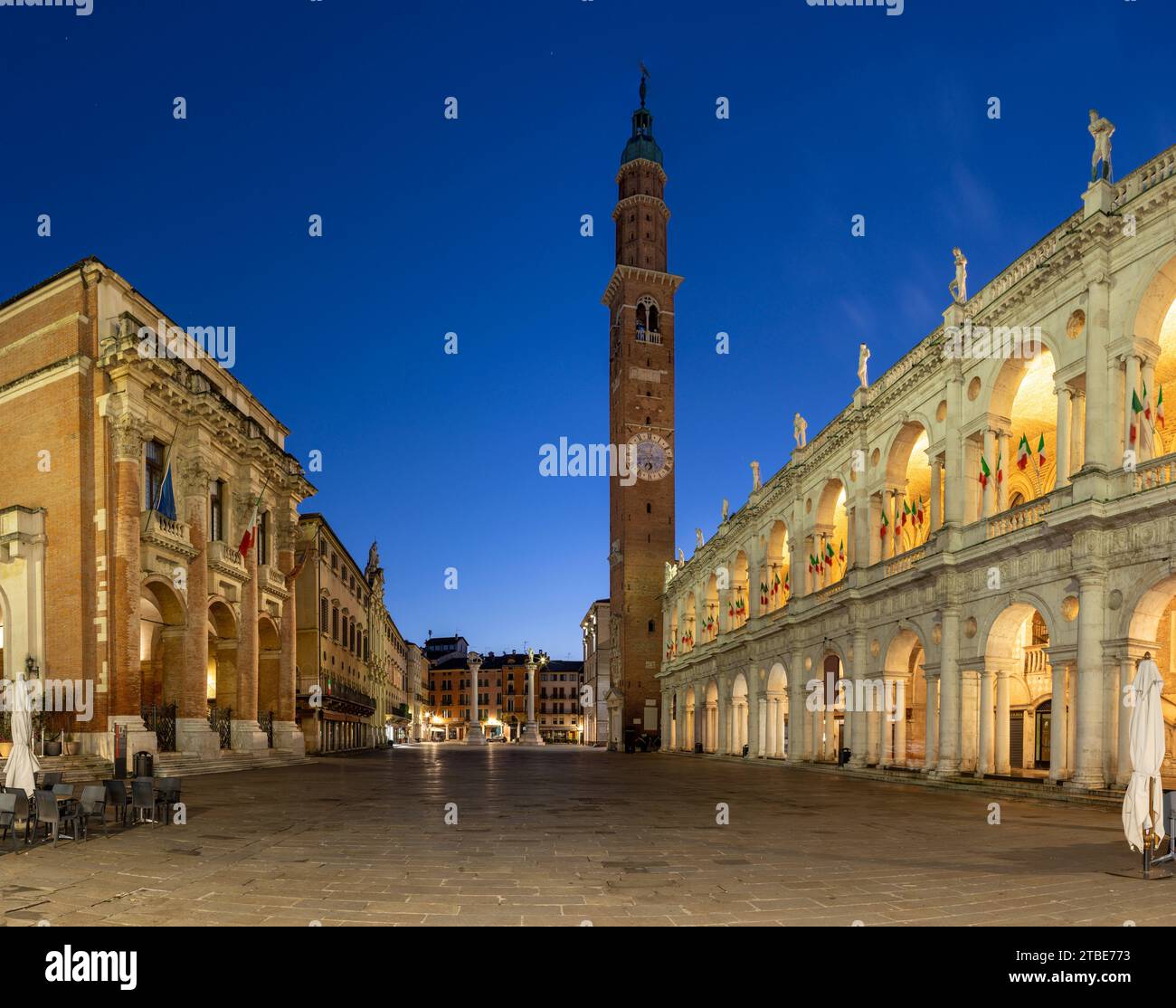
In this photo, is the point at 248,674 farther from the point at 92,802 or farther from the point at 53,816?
the point at 53,816

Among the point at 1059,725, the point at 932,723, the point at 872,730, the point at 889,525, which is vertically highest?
the point at 889,525

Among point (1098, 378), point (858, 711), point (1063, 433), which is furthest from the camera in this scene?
point (858, 711)

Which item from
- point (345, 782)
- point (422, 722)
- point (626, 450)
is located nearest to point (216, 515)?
point (345, 782)

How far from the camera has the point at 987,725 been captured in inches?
1009

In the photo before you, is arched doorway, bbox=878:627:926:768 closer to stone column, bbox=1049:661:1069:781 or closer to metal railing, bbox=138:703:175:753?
stone column, bbox=1049:661:1069:781

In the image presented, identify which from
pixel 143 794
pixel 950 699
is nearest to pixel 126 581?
pixel 143 794

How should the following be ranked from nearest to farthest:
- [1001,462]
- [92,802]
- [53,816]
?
1. [53,816]
2. [92,802]
3. [1001,462]

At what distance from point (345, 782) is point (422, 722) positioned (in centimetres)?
11718

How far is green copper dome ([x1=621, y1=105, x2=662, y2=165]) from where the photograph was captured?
81312 millimetres

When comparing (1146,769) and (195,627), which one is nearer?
(1146,769)

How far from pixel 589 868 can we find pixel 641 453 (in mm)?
64209

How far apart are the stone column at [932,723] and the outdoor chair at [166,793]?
21629 mm
